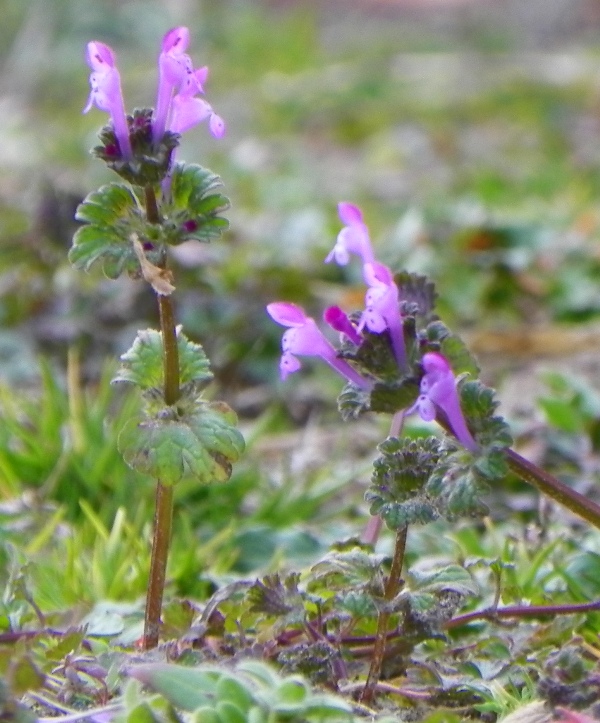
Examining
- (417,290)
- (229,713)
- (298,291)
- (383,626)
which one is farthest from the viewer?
(298,291)

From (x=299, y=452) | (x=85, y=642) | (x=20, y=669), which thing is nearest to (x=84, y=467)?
(x=299, y=452)

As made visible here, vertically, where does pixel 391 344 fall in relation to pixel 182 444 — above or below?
above

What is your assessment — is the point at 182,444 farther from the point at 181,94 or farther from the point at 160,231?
the point at 181,94

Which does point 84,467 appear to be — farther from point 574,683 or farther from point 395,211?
point 395,211

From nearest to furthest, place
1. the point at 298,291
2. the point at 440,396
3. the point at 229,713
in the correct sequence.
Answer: the point at 229,713 < the point at 440,396 < the point at 298,291

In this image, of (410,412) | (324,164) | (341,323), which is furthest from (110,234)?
(324,164)

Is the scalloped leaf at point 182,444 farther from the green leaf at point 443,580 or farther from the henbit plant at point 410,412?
the green leaf at point 443,580
